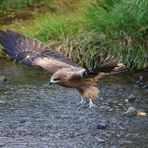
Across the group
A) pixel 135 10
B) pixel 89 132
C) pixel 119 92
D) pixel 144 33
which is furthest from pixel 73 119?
pixel 144 33

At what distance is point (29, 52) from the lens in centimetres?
683

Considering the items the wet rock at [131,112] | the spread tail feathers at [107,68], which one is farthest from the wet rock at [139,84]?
the spread tail feathers at [107,68]

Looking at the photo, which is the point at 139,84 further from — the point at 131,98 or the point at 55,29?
the point at 55,29

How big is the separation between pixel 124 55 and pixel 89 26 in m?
0.83

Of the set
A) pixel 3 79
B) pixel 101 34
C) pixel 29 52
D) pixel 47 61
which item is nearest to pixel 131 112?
pixel 47 61

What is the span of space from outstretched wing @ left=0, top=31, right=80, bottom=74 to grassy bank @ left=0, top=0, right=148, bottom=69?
2.45 metres

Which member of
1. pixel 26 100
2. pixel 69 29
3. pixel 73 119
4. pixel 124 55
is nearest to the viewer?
pixel 73 119

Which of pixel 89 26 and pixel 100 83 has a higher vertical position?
pixel 89 26

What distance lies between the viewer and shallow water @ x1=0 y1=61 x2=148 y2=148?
619cm

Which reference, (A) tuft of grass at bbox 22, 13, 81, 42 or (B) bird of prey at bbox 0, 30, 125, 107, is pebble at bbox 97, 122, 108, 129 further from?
(A) tuft of grass at bbox 22, 13, 81, 42

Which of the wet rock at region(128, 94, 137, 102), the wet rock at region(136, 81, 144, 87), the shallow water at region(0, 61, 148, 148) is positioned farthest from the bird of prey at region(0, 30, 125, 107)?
the wet rock at region(136, 81, 144, 87)

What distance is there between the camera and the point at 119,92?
841 centimetres

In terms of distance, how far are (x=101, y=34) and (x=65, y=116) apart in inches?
118

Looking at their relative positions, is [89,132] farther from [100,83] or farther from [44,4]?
[44,4]
